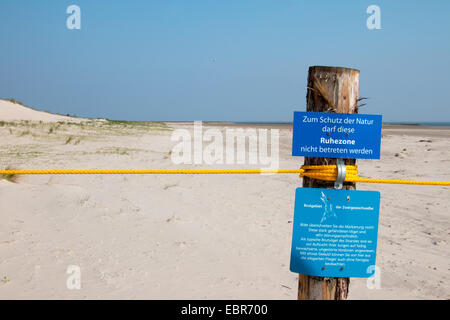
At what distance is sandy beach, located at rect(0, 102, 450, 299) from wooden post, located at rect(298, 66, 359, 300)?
5.25ft

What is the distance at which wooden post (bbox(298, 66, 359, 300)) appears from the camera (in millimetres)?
2070

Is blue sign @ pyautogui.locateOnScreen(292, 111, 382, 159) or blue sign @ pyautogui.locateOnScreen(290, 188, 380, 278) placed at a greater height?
blue sign @ pyautogui.locateOnScreen(292, 111, 382, 159)

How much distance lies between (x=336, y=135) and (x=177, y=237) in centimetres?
333

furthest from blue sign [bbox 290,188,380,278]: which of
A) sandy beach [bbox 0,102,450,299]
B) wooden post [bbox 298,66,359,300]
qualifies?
sandy beach [bbox 0,102,450,299]

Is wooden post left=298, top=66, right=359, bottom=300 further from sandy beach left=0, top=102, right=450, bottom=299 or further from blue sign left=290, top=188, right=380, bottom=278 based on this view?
sandy beach left=0, top=102, right=450, bottom=299

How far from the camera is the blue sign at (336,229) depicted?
2.03 metres

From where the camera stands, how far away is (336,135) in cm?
205

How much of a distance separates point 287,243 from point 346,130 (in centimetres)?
324

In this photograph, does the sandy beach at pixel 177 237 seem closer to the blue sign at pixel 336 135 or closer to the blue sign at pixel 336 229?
the blue sign at pixel 336 229

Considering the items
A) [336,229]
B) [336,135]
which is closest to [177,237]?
[336,229]

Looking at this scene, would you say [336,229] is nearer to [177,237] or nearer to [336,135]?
[336,135]
